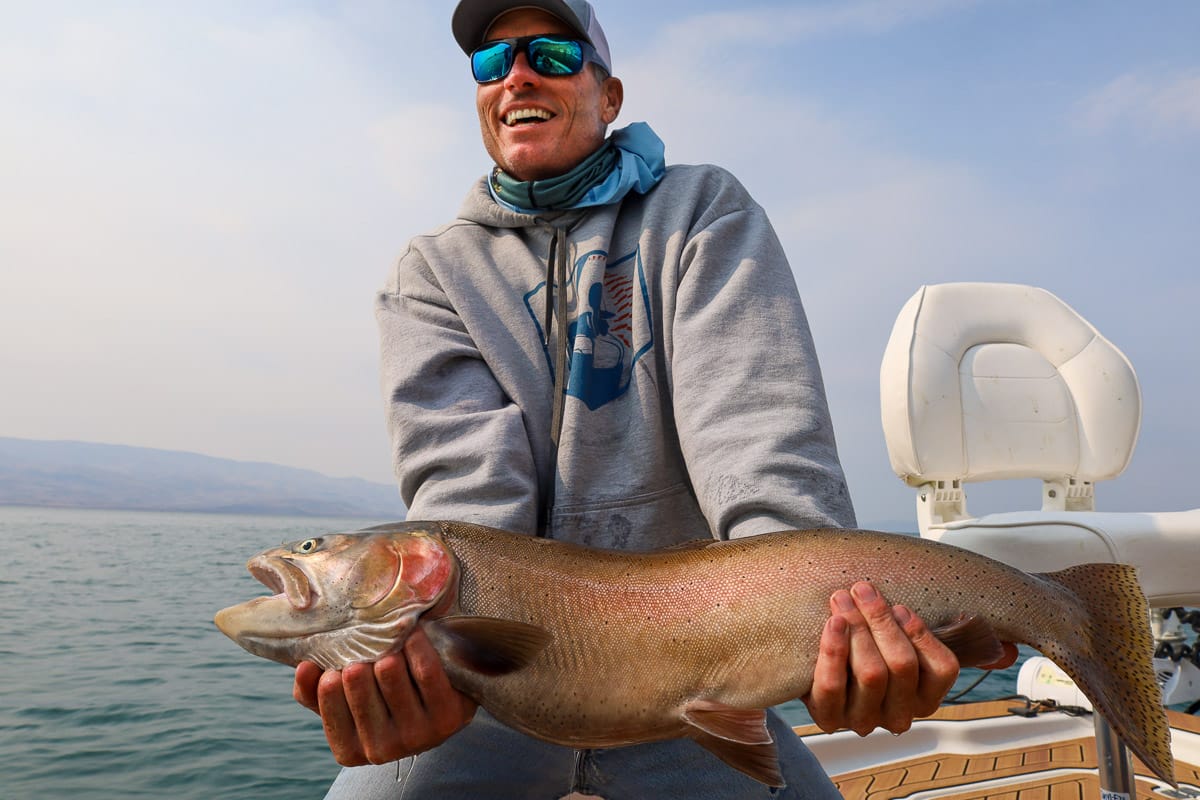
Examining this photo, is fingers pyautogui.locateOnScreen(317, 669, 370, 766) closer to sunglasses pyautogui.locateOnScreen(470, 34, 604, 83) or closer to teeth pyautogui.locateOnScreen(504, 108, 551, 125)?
teeth pyautogui.locateOnScreen(504, 108, 551, 125)

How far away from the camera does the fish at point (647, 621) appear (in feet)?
6.00

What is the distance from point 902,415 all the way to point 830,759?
6.54 feet

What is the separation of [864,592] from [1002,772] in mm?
3498

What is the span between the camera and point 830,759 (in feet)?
15.5

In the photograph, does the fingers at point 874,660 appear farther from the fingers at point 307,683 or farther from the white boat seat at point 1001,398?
the white boat seat at point 1001,398

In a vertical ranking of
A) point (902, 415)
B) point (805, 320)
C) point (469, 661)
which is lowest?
point (469, 661)

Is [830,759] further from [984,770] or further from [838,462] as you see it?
[838,462]

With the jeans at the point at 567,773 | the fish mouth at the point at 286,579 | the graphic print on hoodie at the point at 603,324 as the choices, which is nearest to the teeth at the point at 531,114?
the graphic print on hoodie at the point at 603,324

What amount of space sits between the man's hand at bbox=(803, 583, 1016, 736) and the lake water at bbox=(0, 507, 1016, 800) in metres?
2.20

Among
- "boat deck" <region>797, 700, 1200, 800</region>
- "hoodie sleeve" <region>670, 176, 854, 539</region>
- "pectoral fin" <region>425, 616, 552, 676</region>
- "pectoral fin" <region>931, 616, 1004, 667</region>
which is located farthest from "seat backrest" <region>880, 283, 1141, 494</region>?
"pectoral fin" <region>425, 616, 552, 676</region>

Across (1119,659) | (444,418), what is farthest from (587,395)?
(1119,659)

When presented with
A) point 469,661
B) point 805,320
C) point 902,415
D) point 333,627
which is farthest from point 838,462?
point 902,415

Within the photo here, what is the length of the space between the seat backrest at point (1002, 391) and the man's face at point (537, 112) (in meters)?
→ 2.38

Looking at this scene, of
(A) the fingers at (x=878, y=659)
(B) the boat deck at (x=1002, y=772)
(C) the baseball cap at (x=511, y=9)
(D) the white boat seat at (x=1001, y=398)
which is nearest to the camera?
(A) the fingers at (x=878, y=659)
